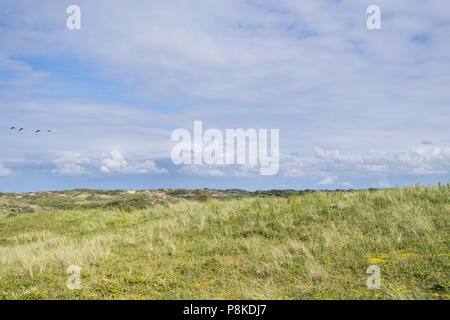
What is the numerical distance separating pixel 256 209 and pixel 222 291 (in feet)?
32.1

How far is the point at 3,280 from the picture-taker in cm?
918

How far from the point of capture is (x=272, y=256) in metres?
9.91

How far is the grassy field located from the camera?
25.5 feet

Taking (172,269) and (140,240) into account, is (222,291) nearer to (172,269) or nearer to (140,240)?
(172,269)

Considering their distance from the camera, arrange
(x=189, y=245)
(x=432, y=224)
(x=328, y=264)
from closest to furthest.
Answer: (x=328, y=264) → (x=432, y=224) → (x=189, y=245)

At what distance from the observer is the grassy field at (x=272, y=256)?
7.77 metres

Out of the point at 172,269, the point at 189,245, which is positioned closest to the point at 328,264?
the point at 172,269

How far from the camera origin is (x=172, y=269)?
9469mm

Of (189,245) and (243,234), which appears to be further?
(243,234)

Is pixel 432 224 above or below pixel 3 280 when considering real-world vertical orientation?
above
